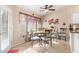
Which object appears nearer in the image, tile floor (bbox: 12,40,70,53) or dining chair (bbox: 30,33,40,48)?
tile floor (bbox: 12,40,70,53)

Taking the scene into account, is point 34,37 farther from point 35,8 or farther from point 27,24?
point 35,8

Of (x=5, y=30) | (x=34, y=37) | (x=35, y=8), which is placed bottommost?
(x=34, y=37)

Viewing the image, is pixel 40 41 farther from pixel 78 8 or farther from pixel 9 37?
pixel 78 8

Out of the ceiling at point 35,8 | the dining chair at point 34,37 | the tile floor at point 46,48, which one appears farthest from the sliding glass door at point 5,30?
the dining chair at point 34,37

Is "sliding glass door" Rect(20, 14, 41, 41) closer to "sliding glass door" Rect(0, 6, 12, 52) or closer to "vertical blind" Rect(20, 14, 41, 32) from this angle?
"vertical blind" Rect(20, 14, 41, 32)

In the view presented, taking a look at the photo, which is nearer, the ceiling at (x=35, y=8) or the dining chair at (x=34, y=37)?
the ceiling at (x=35, y=8)

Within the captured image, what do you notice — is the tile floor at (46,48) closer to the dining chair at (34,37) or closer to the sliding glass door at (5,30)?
the dining chair at (34,37)

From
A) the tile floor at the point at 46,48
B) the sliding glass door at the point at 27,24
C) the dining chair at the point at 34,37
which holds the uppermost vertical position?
the sliding glass door at the point at 27,24

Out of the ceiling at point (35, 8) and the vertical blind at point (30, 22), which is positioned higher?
the ceiling at point (35, 8)

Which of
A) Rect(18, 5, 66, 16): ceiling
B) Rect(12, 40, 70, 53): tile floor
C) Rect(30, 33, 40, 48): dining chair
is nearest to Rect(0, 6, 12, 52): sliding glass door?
Rect(12, 40, 70, 53): tile floor

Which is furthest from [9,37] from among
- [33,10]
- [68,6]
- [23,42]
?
[68,6]

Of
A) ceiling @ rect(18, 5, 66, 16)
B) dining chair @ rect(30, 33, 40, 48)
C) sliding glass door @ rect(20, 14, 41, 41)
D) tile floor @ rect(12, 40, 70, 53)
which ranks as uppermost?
ceiling @ rect(18, 5, 66, 16)

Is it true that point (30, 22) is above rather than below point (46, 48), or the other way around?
above

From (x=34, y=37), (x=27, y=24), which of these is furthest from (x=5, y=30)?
(x=34, y=37)
